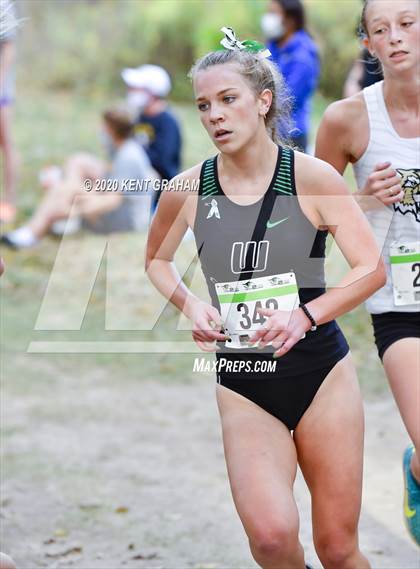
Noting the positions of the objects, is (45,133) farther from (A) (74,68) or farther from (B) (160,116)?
(B) (160,116)

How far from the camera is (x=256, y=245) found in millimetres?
3076

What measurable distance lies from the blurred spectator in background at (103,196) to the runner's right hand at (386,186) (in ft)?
20.0

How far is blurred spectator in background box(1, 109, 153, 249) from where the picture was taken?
9.44 metres

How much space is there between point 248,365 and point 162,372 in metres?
3.91

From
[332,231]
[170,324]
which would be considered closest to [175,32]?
[170,324]

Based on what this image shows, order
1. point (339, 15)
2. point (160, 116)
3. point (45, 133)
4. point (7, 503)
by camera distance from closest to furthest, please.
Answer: point (7, 503)
point (160, 116)
point (45, 133)
point (339, 15)

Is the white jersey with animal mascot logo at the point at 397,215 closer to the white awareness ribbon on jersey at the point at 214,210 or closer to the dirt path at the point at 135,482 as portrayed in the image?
the white awareness ribbon on jersey at the point at 214,210

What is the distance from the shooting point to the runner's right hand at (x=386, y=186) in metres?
3.39

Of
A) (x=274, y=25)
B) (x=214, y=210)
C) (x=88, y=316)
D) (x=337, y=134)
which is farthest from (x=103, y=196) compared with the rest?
(x=214, y=210)

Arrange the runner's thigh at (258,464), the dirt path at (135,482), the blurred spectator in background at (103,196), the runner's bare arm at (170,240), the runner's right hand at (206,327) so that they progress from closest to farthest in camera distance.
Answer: the runner's thigh at (258,464) < the runner's right hand at (206,327) < the runner's bare arm at (170,240) < the dirt path at (135,482) < the blurred spectator in background at (103,196)

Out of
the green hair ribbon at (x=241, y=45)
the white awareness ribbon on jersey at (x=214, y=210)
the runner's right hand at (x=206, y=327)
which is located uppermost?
the green hair ribbon at (x=241, y=45)

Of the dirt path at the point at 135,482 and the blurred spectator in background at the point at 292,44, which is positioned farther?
the blurred spectator in background at the point at 292,44

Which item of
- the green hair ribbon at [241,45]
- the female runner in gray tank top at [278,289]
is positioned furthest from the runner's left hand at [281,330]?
the green hair ribbon at [241,45]

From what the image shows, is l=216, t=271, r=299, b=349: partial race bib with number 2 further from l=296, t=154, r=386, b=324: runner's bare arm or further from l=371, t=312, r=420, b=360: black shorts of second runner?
l=371, t=312, r=420, b=360: black shorts of second runner
